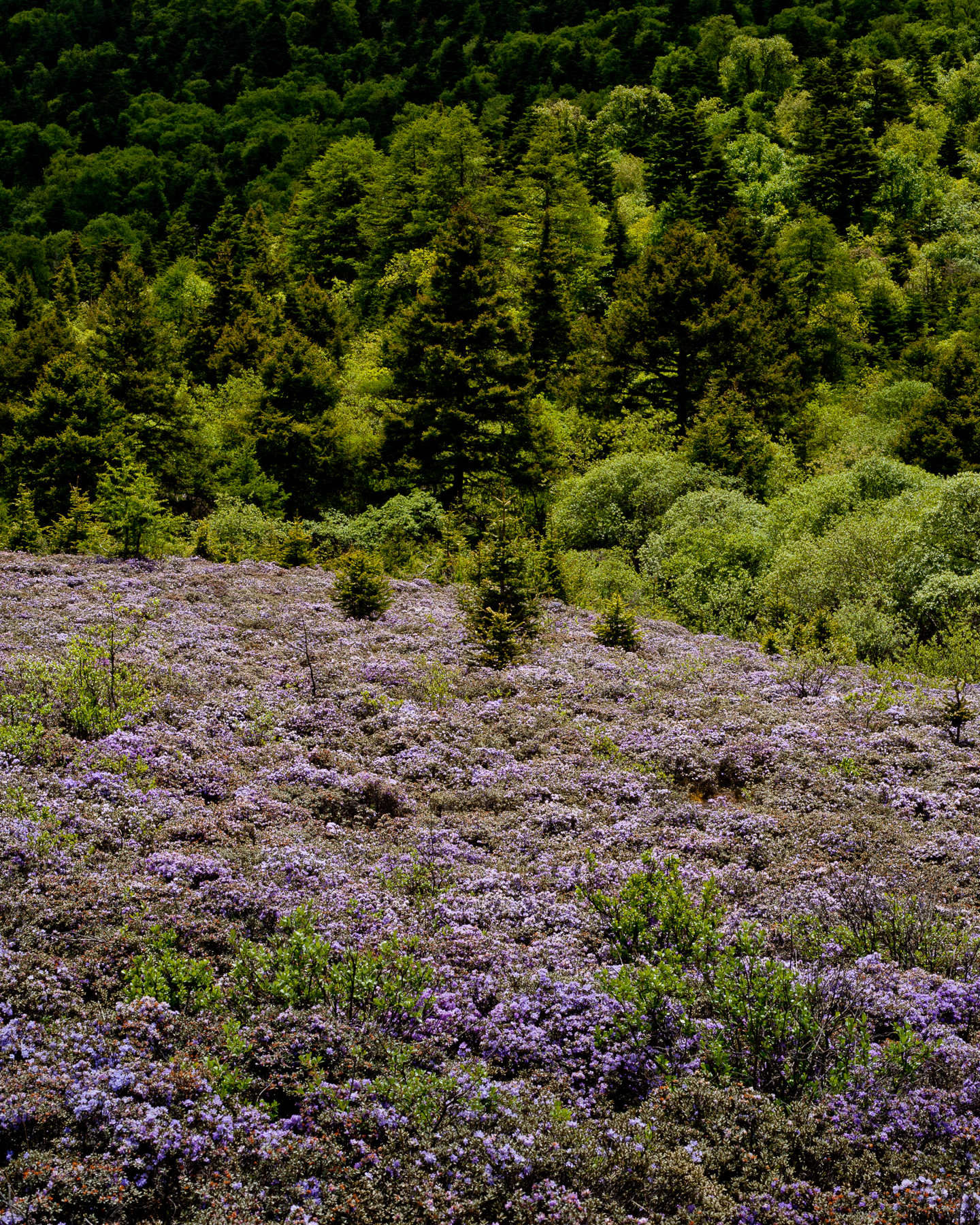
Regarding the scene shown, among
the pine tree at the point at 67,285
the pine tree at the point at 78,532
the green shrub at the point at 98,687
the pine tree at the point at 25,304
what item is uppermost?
the pine tree at the point at 67,285

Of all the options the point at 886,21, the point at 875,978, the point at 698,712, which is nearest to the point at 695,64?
the point at 886,21

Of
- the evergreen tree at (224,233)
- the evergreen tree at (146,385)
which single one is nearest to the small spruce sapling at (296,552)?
the evergreen tree at (146,385)

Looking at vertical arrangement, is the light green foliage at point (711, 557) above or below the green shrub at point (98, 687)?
below

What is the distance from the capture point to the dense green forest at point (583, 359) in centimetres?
2353

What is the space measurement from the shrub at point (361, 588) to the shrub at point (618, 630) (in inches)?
165

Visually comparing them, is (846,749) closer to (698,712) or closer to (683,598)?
(698,712)

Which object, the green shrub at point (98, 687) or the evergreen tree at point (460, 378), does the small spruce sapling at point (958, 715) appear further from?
the evergreen tree at point (460, 378)

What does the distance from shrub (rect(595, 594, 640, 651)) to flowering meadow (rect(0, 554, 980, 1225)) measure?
421 centimetres

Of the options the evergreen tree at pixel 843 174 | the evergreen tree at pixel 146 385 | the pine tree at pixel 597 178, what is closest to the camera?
the evergreen tree at pixel 146 385

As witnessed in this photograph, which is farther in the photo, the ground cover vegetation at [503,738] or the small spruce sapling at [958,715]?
the small spruce sapling at [958,715]

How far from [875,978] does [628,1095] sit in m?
1.98

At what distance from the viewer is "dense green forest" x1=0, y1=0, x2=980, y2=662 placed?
77.2 feet

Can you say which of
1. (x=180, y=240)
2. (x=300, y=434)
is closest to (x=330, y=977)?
(x=300, y=434)

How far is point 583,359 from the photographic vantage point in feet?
124
